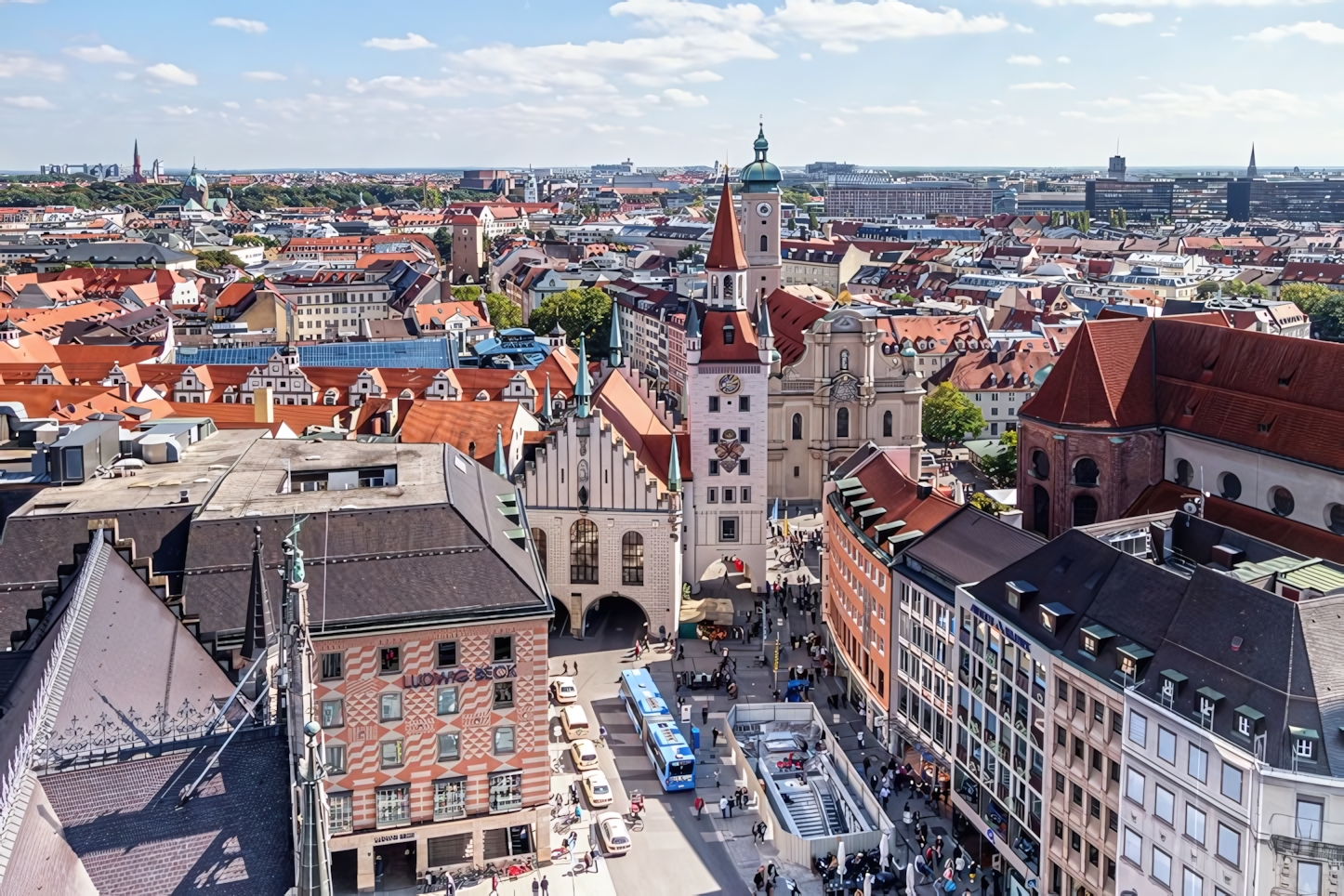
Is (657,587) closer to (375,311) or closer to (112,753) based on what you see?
(112,753)

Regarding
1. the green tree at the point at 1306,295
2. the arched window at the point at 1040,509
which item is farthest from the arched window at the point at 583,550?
the green tree at the point at 1306,295

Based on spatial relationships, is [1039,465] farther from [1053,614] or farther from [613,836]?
[613,836]

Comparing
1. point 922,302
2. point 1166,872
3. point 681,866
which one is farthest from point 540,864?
point 922,302

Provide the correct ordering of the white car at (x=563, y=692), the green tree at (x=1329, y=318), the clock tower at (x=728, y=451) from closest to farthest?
the white car at (x=563, y=692) → the clock tower at (x=728, y=451) → the green tree at (x=1329, y=318)

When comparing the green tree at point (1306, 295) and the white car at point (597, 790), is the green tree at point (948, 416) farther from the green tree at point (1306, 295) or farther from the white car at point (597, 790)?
the green tree at point (1306, 295)

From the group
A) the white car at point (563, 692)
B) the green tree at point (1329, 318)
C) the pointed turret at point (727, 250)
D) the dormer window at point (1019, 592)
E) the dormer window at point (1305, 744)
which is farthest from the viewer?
the green tree at point (1329, 318)

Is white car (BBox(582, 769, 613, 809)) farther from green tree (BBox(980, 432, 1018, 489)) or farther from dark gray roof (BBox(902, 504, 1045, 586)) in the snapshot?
green tree (BBox(980, 432, 1018, 489))

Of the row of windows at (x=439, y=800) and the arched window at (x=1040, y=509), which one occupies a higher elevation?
the arched window at (x=1040, y=509)
